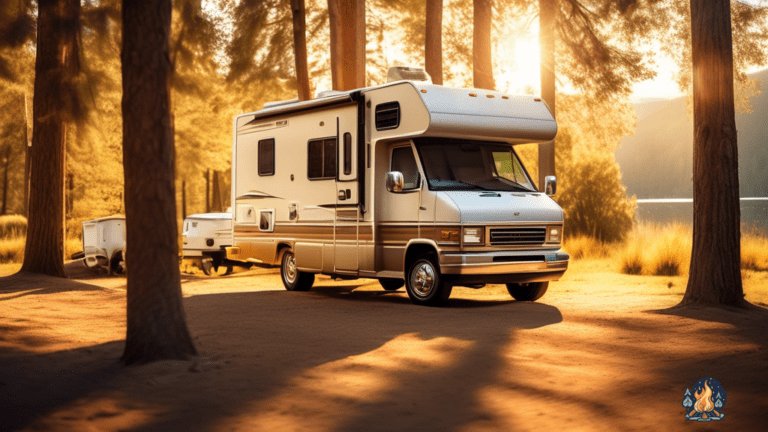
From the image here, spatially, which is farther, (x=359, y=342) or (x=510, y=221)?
(x=510, y=221)

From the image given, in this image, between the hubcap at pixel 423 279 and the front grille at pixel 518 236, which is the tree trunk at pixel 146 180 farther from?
the front grille at pixel 518 236

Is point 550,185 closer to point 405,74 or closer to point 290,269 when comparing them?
point 405,74

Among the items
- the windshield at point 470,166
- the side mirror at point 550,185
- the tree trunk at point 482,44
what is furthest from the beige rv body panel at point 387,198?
the tree trunk at point 482,44

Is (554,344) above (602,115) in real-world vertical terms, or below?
below

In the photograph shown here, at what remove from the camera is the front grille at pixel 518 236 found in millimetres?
12047

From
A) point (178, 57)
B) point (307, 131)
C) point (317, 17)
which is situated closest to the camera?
point (307, 131)

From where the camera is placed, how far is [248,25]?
23.9 metres

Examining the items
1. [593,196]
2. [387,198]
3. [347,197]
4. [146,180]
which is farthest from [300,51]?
[146,180]

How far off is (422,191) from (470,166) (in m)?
0.86

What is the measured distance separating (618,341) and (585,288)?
243 inches

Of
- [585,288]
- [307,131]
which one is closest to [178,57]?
[307,131]

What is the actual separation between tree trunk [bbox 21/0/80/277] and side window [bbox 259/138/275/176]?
389 cm

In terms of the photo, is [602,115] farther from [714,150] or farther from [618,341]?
[618,341]

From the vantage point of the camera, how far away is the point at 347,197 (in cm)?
1356
